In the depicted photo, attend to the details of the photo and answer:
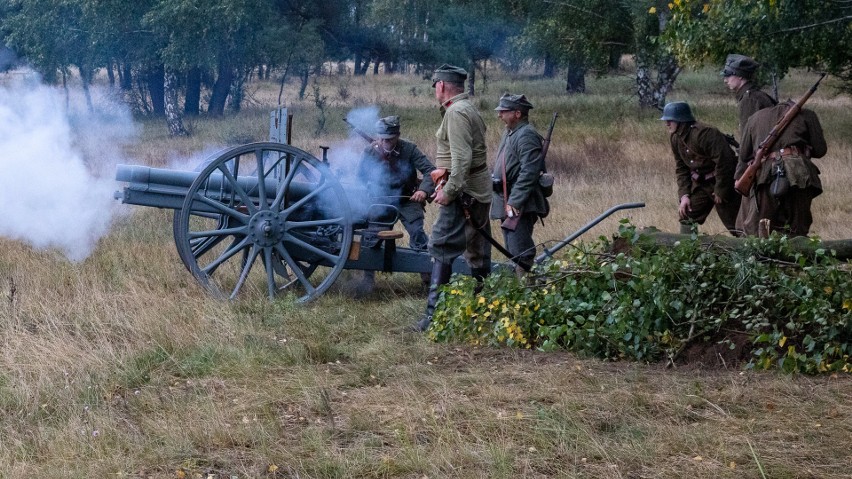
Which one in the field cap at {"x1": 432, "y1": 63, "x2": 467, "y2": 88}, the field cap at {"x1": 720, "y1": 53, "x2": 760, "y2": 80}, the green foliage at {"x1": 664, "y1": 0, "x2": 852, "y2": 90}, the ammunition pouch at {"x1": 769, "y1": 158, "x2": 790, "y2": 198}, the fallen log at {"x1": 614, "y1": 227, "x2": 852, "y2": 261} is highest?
the green foliage at {"x1": 664, "y1": 0, "x2": 852, "y2": 90}

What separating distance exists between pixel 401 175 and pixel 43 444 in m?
4.63

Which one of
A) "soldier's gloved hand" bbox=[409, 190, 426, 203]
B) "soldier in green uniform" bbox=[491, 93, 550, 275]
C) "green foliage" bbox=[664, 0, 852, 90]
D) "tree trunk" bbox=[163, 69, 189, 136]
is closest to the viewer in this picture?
"soldier in green uniform" bbox=[491, 93, 550, 275]

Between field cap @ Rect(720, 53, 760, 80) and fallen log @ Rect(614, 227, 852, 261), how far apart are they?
1926mm

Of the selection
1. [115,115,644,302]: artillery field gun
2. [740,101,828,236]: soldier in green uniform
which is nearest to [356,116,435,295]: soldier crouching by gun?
[115,115,644,302]: artillery field gun

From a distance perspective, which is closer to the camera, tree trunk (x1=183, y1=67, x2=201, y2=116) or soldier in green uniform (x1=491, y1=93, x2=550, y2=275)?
soldier in green uniform (x1=491, y1=93, x2=550, y2=275)

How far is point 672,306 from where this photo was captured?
5910 mm

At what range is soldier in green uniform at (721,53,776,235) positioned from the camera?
7.75 metres

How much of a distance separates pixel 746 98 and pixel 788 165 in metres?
0.78

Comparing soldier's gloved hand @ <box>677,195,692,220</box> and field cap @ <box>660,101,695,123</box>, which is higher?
field cap @ <box>660,101,695,123</box>

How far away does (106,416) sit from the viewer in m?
5.20

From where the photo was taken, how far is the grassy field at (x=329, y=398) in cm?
452

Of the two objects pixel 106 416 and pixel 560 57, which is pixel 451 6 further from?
pixel 106 416

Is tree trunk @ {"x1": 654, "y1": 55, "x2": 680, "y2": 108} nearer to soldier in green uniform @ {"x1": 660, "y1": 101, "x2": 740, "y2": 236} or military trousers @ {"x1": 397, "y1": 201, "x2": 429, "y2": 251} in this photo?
soldier in green uniform @ {"x1": 660, "y1": 101, "x2": 740, "y2": 236}

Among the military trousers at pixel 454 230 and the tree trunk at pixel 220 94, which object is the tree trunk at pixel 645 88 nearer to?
→ the tree trunk at pixel 220 94
